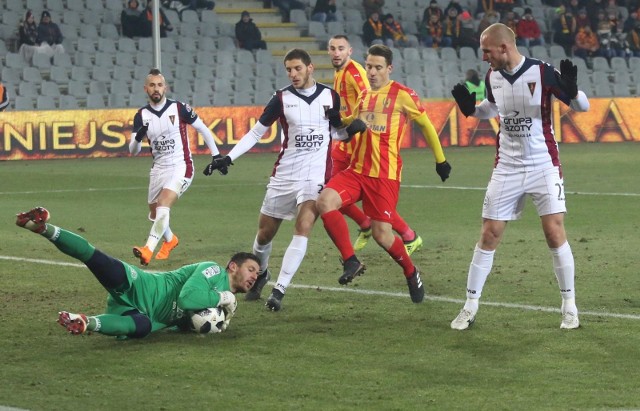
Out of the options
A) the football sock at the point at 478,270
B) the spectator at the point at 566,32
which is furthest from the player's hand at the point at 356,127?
the spectator at the point at 566,32

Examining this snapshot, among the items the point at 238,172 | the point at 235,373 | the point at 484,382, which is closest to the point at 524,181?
the point at 484,382

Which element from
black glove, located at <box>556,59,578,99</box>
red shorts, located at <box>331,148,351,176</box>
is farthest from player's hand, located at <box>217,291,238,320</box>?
red shorts, located at <box>331,148,351,176</box>

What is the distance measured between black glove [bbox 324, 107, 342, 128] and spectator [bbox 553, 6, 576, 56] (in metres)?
24.2

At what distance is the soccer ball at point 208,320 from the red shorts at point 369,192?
1778 millimetres

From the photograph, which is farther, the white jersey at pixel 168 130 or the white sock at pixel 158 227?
the white jersey at pixel 168 130

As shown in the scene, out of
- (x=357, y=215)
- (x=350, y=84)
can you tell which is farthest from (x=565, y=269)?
(x=350, y=84)

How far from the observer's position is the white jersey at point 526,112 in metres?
8.07

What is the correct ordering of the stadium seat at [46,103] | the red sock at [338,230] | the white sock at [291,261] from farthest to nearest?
the stadium seat at [46,103]
the red sock at [338,230]
the white sock at [291,261]

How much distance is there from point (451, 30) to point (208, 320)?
83.2 ft

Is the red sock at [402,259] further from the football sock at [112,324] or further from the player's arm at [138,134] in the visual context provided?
the player's arm at [138,134]

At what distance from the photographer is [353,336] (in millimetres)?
8047

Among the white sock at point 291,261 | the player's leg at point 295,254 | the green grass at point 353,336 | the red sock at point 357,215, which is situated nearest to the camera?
the green grass at point 353,336

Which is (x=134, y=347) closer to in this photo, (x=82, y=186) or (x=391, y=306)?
(x=391, y=306)

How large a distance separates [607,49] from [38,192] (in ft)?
62.8
